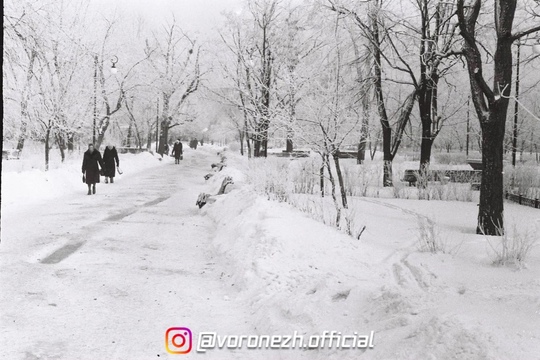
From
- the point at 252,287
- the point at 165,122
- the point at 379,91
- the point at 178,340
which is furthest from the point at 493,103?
the point at 165,122

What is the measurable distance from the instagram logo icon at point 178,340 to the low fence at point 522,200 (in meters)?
13.9

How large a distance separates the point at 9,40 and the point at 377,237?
30.1 feet

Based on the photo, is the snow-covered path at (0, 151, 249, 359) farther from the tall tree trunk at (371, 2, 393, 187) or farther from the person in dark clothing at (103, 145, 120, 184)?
the tall tree trunk at (371, 2, 393, 187)

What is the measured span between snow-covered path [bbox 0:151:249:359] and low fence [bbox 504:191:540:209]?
35.2 feet

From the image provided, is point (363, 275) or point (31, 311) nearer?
point (31, 311)

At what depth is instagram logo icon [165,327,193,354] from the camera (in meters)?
4.34

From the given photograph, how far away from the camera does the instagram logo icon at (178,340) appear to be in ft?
14.2

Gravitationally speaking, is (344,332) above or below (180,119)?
below

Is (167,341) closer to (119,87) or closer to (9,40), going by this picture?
(9,40)

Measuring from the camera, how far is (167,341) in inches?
176

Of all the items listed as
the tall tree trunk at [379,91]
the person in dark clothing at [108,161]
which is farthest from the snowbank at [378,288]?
the person in dark clothing at [108,161]

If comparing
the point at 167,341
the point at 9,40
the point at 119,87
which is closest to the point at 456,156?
the point at 119,87

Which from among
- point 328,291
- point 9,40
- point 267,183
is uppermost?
point 9,40

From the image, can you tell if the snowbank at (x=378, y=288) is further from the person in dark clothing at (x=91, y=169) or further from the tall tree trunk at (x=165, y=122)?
the tall tree trunk at (x=165, y=122)
